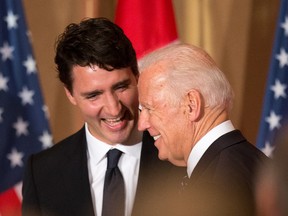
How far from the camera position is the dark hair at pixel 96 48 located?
2012mm

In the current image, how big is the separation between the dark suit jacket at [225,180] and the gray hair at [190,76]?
0.10 meters

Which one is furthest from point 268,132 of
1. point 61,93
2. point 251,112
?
point 61,93

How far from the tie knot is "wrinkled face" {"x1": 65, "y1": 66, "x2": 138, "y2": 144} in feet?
0.11

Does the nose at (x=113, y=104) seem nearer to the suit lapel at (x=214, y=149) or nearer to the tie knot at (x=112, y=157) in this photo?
the tie knot at (x=112, y=157)

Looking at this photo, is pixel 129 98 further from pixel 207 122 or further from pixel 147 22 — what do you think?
pixel 147 22

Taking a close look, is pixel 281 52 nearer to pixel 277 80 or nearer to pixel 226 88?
pixel 277 80

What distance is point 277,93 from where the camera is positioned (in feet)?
9.45

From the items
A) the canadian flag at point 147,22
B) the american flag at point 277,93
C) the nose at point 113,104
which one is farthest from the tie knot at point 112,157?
the american flag at point 277,93

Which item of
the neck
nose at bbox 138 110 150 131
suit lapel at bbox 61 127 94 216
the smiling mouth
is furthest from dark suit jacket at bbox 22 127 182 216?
the neck

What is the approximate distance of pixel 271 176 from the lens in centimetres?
130

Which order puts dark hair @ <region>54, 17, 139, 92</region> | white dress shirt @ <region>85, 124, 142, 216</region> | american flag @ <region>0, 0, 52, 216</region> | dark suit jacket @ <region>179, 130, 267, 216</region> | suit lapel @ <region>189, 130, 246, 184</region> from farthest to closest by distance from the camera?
1. american flag @ <region>0, 0, 52, 216</region>
2. white dress shirt @ <region>85, 124, 142, 216</region>
3. dark hair @ <region>54, 17, 139, 92</region>
4. suit lapel @ <region>189, 130, 246, 184</region>
5. dark suit jacket @ <region>179, 130, 267, 216</region>

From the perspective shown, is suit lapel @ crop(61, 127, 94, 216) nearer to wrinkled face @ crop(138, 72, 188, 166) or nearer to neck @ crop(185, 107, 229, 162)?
wrinkled face @ crop(138, 72, 188, 166)

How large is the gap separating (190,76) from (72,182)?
787mm

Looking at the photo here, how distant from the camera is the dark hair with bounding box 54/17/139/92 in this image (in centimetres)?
201
